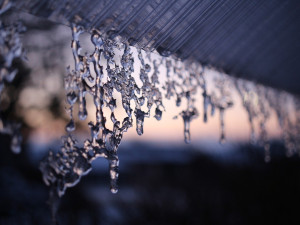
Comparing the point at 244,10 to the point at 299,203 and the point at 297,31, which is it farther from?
the point at 299,203

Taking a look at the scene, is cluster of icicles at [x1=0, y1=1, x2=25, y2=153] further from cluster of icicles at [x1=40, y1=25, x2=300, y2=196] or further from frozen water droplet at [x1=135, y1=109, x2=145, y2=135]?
frozen water droplet at [x1=135, y1=109, x2=145, y2=135]

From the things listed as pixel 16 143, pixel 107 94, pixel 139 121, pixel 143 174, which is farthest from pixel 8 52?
pixel 143 174

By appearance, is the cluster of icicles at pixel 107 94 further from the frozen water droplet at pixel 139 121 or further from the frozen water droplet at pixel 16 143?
the frozen water droplet at pixel 16 143

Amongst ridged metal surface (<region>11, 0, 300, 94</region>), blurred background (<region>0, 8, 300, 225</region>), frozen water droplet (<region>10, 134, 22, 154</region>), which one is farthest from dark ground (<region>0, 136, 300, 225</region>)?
frozen water droplet (<region>10, 134, 22, 154</region>)

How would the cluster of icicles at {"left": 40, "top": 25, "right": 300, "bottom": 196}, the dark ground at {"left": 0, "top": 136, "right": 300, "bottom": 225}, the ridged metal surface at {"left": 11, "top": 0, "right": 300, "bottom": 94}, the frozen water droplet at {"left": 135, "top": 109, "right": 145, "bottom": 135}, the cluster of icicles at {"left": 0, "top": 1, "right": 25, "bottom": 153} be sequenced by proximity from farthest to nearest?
1. the dark ground at {"left": 0, "top": 136, "right": 300, "bottom": 225}
2. the frozen water droplet at {"left": 135, "top": 109, "right": 145, "bottom": 135}
3. the cluster of icicles at {"left": 40, "top": 25, "right": 300, "bottom": 196}
4. the ridged metal surface at {"left": 11, "top": 0, "right": 300, "bottom": 94}
5. the cluster of icicles at {"left": 0, "top": 1, "right": 25, "bottom": 153}

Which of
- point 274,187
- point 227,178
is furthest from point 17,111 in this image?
point 274,187
